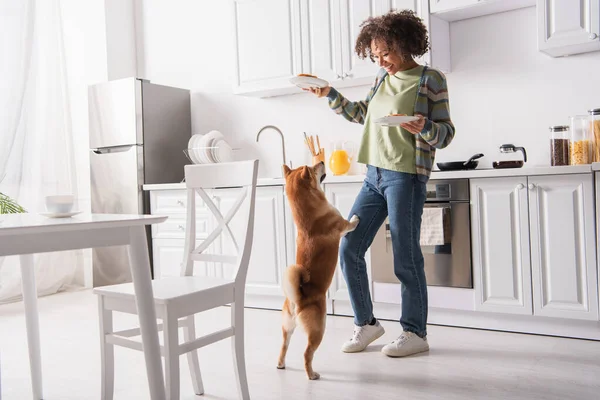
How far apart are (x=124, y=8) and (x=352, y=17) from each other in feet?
7.86

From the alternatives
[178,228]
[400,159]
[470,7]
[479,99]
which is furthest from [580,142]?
[178,228]

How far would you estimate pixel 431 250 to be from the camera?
307 cm

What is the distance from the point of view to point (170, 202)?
4.20 m

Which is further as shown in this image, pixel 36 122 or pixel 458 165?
pixel 36 122

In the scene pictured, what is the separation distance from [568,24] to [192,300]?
2321 mm

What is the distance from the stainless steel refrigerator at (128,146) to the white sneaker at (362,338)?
2.22 meters

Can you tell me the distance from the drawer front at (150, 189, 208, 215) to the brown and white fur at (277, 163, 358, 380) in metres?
1.83

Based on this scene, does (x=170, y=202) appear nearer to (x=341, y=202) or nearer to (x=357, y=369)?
(x=341, y=202)

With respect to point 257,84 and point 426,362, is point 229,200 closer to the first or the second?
point 257,84

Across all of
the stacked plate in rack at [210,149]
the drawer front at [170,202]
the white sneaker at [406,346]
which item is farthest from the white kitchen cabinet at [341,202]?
the stacked plate in rack at [210,149]

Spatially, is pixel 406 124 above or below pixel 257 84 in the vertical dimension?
below

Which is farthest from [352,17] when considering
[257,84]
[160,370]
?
[160,370]

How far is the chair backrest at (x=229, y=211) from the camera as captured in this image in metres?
1.98

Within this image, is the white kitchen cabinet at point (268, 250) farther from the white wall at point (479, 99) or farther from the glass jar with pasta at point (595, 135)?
the glass jar with pasta at point (595, 135)
